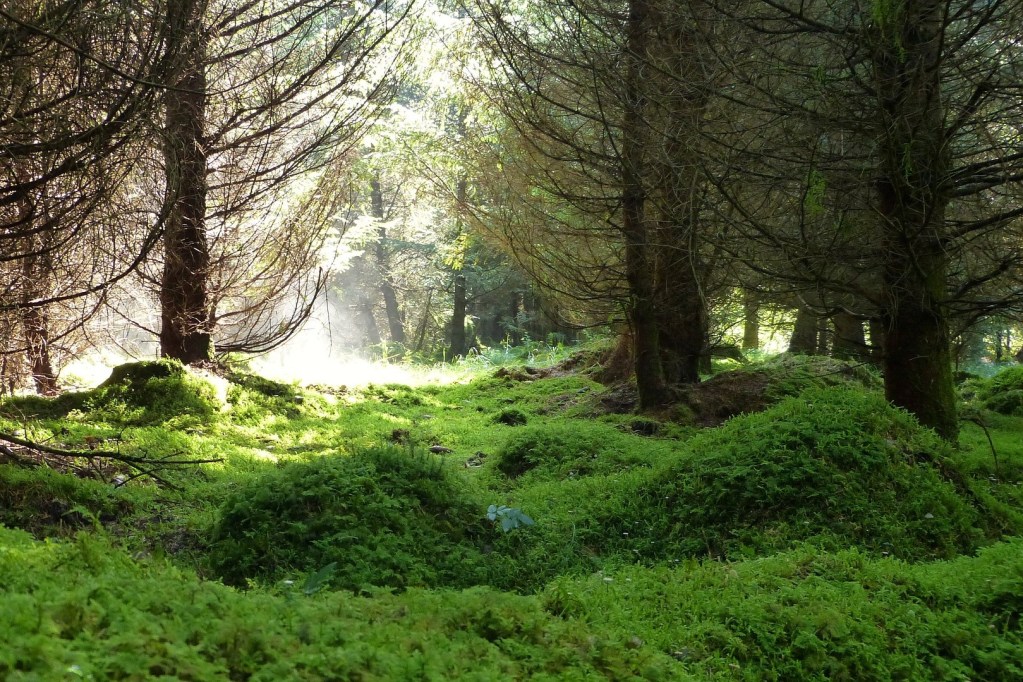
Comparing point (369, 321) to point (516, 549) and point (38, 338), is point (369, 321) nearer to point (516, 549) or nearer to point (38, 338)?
point (38, 338)

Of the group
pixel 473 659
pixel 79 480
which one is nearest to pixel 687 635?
pixel 473 659

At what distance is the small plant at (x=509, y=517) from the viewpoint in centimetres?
535

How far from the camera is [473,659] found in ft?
9.27

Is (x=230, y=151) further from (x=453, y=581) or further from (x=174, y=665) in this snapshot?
(x=174, y=665)

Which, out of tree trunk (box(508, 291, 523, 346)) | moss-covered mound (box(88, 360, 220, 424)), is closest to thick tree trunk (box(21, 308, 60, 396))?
moss-covered mound (box(88, 360, 220, 424))

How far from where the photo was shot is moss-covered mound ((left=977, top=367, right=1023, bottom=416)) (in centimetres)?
1101

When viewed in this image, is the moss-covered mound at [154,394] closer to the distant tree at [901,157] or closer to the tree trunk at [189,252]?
the tree trunk at [189,252]

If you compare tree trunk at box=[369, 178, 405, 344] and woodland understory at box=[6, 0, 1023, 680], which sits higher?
tree trunk at box=[369, 178, 405, 344]

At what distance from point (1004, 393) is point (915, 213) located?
6218mm

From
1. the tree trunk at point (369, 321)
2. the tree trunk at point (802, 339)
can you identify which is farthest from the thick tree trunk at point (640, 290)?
the tree trunk at point (369, 321)

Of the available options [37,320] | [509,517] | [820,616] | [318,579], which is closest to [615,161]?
[509,517]

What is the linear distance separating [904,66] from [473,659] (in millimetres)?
6461

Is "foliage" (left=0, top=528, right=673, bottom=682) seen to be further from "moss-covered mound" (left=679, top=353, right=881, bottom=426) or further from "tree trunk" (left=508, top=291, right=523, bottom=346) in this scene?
"tree trunk" (left=508, top=291, right=523, bottom=346)

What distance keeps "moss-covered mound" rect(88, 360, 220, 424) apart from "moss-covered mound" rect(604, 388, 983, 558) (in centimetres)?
607
